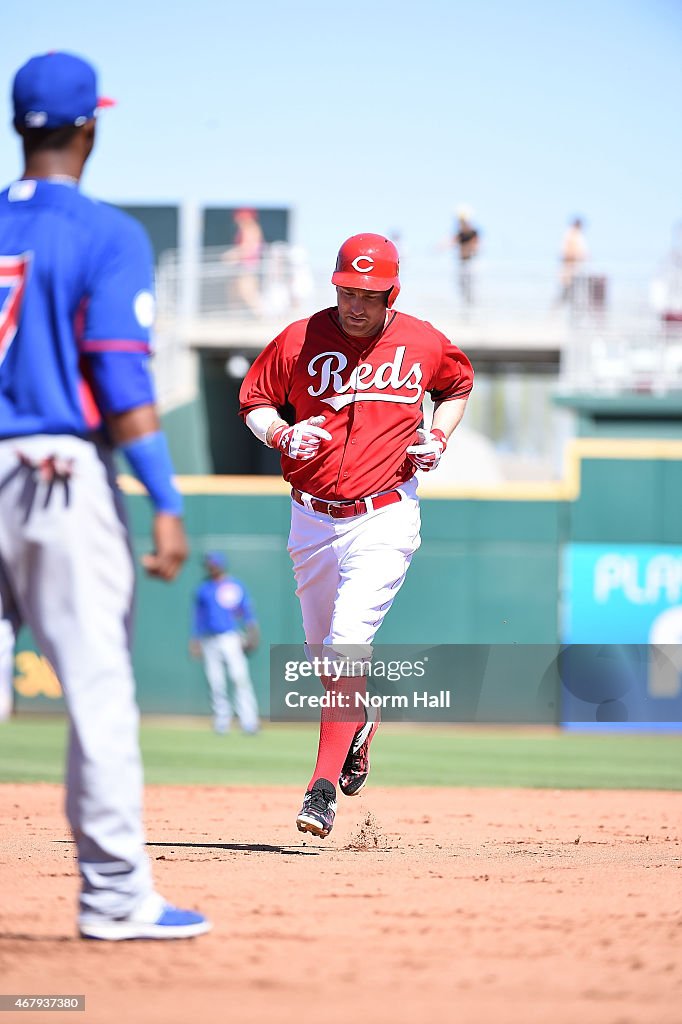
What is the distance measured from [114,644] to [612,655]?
12.3 meters

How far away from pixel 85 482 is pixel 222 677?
11.6 meters

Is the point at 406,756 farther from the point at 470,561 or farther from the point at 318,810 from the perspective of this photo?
the point at 318,810

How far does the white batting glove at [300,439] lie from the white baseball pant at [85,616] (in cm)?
192

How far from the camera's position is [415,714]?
14.9 metres

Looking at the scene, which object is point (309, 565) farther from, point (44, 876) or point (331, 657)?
point (44, 876)

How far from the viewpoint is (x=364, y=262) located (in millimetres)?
5191

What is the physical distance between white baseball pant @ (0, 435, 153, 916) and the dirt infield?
29 centimetres

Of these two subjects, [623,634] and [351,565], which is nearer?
[351,565]

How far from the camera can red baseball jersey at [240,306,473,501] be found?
17.3 ft

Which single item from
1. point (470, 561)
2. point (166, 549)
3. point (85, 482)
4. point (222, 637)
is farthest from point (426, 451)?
point (470, 561)

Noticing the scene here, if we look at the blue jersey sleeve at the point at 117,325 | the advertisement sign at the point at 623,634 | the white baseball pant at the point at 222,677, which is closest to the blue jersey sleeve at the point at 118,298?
the blue jersey sleeve at the point at 117,325

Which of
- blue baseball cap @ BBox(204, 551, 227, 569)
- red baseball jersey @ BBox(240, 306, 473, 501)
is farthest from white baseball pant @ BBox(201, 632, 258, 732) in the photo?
red baseball jersey @ BBox(240, 306, 473, 501)

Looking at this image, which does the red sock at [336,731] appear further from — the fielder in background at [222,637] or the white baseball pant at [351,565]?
the fielder in background at [222,637]

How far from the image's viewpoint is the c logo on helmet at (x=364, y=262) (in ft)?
17.0
